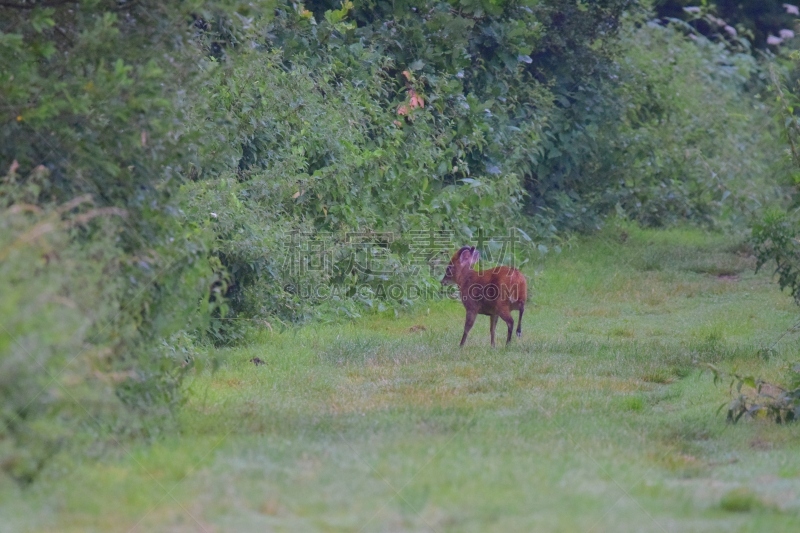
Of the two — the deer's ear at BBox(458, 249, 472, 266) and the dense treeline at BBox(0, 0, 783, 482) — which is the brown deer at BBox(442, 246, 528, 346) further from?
the dense treeline at BBox(0, 0, 783, 482)

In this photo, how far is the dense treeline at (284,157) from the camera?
584 cm

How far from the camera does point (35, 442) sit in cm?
515

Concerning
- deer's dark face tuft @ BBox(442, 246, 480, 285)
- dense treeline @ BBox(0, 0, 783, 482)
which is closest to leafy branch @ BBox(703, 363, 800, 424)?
dense treeline @ BBox(0, 0, 783, 482)

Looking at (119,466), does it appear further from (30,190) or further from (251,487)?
(30,190)

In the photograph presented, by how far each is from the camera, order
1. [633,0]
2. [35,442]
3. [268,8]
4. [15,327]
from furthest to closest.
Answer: [633,0] → [268,8] → [35,442] → [15,327]

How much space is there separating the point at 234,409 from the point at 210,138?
3470 millimetres

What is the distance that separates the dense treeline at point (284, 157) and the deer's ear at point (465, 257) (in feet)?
4.78

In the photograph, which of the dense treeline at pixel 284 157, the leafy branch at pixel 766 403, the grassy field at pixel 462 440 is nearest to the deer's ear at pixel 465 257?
the grassy field at pixel 462 440

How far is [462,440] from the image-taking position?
698 cm

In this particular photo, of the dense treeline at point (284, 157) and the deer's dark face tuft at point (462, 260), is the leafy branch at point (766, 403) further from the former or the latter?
the deer's dark face tuft at point (462, 260)

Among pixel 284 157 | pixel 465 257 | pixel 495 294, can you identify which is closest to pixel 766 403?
pixel 495 294

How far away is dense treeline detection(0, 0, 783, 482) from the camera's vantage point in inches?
230


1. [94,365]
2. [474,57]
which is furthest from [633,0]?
[94,365]

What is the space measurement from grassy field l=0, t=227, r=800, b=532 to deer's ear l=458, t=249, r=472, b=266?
0.85 meters
